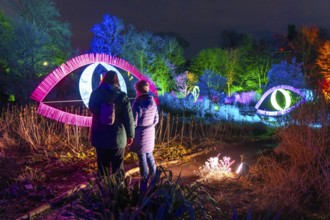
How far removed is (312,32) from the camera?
127 ft

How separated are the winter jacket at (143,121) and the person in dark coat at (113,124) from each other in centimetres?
45

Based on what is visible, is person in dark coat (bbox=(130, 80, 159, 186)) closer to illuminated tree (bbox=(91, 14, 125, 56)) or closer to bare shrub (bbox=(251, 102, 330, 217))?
bare shrub (bbox=(251, 102, 330, 217))

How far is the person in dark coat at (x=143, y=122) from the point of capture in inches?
214

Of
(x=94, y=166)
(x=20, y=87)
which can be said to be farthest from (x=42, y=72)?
(x=94, y=166)

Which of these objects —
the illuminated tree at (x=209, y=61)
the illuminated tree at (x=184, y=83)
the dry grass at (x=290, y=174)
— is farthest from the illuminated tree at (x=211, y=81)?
the dry grass at (x=290, y=174)

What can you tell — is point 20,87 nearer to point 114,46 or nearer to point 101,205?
point 114,46

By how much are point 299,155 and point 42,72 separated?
843 inches

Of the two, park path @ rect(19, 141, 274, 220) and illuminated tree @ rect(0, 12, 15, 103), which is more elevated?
illuminated tree @ rect(0, 12, 15, 103)

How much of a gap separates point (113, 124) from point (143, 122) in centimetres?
69

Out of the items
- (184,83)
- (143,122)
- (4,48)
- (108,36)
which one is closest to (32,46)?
(4,48)

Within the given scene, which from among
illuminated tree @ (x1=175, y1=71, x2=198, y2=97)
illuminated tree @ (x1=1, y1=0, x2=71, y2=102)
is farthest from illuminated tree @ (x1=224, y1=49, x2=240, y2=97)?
illuminated tree @ (x1=1, y1=0, x2=71, y2=102)

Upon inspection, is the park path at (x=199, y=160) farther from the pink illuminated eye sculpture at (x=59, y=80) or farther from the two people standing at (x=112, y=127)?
the pink illuminated eye sculpture at (x=59, y=80)

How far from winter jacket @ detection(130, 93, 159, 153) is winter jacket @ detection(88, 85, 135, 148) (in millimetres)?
483

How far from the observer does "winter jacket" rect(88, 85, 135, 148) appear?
486 centimetres
